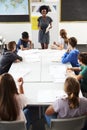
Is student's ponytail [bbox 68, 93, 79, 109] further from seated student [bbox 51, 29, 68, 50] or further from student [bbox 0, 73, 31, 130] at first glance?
seated student [bbox 51, 29, 68, 50]

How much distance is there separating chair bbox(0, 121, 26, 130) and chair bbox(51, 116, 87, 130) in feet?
0.98

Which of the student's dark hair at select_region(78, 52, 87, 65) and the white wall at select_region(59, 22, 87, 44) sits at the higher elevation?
the white wall at select_region(59, 22, 87, 44)

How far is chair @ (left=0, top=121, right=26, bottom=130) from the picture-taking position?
2402 mm

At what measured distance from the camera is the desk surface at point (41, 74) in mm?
3035

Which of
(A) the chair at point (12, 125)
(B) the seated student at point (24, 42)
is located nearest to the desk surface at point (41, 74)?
(A) the chair at point (12, 125)

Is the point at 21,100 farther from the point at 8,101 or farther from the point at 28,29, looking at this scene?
the point at 28,29

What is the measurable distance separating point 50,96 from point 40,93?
16 centimetres

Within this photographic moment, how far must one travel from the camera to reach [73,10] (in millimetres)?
8055

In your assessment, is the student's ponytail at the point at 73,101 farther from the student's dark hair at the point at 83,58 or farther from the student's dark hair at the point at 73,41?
the student's dark hair at the point at 73,41

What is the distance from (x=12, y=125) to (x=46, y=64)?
2.08 metres

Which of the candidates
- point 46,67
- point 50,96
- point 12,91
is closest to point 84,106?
point 50,96

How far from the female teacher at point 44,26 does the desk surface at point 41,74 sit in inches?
76.2

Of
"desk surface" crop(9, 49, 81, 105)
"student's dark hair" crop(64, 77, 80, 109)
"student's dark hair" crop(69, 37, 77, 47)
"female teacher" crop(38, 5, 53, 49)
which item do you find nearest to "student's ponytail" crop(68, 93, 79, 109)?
"student's dark hair" crop(64, 77, 80, 109)

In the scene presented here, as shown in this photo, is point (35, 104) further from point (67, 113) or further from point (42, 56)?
point (42, 56)
